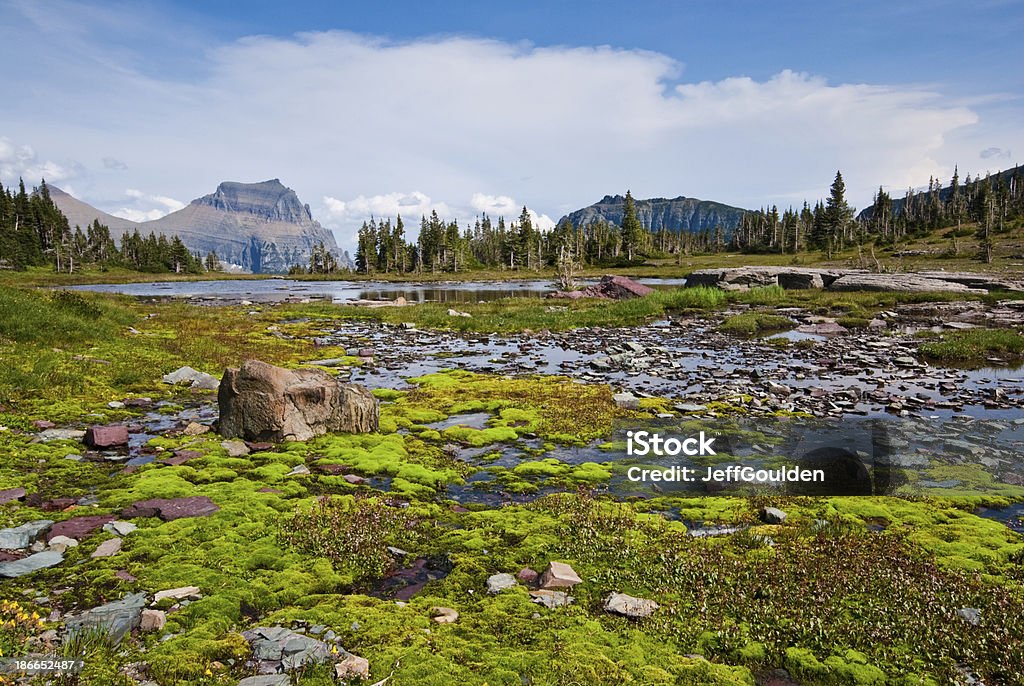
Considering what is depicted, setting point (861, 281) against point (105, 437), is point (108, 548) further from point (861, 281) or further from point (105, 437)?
point (861, 281)

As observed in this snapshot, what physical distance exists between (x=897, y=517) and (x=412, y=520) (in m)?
7.25

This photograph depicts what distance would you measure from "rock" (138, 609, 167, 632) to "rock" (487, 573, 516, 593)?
10.8 ft

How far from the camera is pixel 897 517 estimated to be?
7.94 meters

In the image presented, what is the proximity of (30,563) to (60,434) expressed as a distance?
20.0ft

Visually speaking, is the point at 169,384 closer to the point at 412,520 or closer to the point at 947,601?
the point at 412,520

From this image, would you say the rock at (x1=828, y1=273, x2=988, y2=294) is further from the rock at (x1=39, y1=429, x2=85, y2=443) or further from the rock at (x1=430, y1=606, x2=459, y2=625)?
the rock at (x1=39, y1=429, x2=85, y2=443)

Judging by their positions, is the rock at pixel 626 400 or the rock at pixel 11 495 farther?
the rock at pixel 626 400

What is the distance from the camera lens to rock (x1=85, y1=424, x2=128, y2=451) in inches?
420

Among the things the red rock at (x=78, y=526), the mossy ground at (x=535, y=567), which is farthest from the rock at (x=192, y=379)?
the red rock at (x=78, y=526)

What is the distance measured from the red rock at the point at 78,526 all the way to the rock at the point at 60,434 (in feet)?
14.7

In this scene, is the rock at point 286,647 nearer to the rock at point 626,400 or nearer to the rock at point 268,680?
the rock at point 268,680

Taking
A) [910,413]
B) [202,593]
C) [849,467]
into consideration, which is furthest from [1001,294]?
[202,593]

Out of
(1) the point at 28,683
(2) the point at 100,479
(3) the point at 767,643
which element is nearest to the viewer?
(1) the point at 28,683

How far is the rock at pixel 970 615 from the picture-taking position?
208 inches
